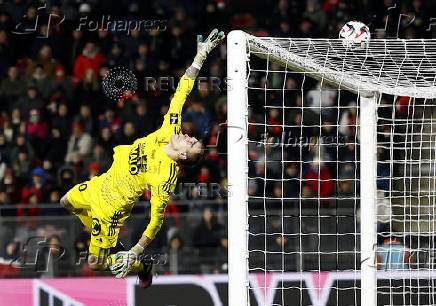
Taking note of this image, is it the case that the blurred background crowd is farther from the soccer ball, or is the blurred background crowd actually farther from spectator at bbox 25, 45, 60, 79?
the soccer ball

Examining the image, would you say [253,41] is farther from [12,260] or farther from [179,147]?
[12,260]

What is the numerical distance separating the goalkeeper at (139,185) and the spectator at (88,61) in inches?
192

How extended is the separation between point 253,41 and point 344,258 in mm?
3599

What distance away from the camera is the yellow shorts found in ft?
24.3

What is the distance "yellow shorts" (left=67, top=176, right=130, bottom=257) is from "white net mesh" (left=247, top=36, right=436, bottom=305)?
1.18m

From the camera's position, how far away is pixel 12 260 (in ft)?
31.1

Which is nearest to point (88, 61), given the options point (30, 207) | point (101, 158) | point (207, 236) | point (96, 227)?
point (101, 158)

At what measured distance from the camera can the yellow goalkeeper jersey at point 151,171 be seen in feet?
22.6

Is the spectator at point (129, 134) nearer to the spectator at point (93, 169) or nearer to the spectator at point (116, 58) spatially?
the spectator at point (93, 169)

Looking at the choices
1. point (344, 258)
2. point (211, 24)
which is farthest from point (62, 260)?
point (211, 24)

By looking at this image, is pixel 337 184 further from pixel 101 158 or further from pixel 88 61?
pixel 88 61

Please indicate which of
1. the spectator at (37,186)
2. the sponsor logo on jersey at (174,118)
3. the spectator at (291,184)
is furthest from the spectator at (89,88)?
the sponsor logo on jersey at (174,118)

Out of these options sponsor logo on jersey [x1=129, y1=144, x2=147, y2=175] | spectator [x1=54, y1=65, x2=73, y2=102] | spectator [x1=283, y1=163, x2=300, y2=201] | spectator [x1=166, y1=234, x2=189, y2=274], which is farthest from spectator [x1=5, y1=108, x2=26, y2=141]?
sponsor logo on jersey [x1=129, y1=144, x2=147, y2=175]

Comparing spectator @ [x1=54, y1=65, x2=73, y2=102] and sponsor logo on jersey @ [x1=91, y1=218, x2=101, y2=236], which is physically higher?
spectator @ [x1=54, y1=65, x2=73, y2=102]
